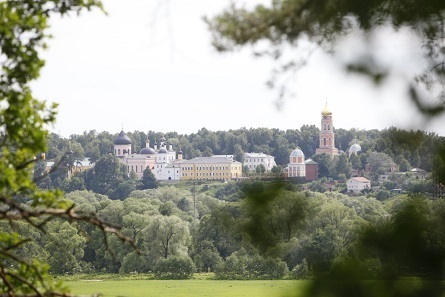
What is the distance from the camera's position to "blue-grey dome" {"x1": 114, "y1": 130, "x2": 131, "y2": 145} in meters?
118

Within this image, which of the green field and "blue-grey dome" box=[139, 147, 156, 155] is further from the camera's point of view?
"blue-grey dome" box=[139, 147, 156, 155]

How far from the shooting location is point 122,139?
118 meters

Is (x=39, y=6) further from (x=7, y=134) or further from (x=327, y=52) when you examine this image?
(x=327, y=52)

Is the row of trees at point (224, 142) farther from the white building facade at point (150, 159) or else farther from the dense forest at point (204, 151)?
the white building facade at point (150, 159)

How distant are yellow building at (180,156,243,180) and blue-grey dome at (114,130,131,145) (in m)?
12.0

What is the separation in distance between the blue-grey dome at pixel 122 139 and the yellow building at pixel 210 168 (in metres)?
12.0

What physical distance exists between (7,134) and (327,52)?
125 centimetres

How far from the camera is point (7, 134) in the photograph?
3697 mm

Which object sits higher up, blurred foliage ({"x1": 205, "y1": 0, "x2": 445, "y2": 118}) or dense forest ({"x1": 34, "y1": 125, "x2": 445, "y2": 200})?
dense forest ({"x1": 34, "y1": 125, "x2": 445, "y2": 200})

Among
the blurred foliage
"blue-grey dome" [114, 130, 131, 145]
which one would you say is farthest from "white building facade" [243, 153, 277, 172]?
the blurred foliage

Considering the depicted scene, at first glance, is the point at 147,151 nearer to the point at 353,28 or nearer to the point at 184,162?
the point at 184,162

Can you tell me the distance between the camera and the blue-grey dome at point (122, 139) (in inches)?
4640

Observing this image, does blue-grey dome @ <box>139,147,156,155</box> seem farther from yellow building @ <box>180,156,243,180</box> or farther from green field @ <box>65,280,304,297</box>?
green field @ <box>65,280,304,297</box>

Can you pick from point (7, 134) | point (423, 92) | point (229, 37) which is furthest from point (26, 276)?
point (423, 92)
